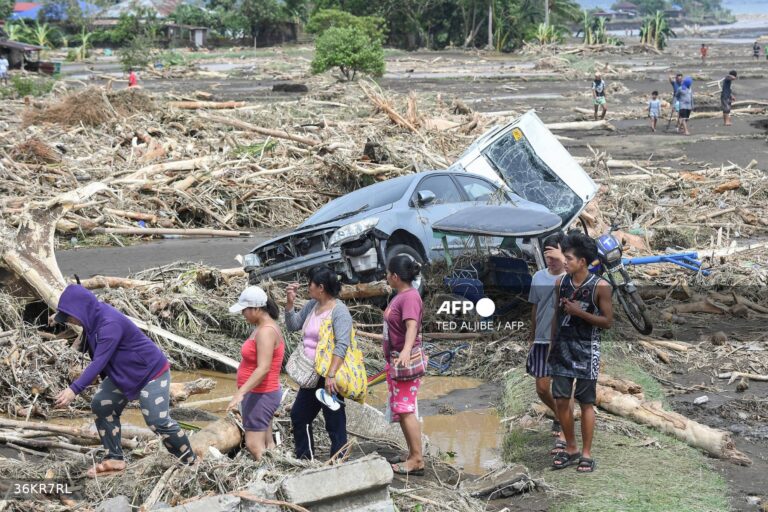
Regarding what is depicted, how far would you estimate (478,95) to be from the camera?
44.5 metres

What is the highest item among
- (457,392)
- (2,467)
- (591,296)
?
(591,296)

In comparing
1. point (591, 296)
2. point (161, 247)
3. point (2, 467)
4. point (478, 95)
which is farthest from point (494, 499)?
point (478, 95)

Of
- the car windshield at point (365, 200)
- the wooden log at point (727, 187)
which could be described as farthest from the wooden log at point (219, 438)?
the wooden log at point (727, 187)

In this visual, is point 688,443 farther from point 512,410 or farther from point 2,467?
point 2,467

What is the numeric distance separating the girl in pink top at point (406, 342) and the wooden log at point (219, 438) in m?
1.17

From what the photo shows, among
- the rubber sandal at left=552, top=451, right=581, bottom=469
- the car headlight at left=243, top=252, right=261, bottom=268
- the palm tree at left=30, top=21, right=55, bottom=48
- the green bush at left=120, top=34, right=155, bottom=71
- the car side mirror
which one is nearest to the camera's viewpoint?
the rubber sandal at left=552, top=451, right=581, bottom=469

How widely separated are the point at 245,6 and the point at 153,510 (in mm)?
83484

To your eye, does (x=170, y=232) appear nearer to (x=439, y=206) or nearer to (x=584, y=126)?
(x=439, y=206)

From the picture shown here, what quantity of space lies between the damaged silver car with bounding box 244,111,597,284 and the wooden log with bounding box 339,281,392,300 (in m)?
0.07

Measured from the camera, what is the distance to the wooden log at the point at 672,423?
7809 millimetres

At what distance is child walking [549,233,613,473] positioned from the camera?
23.7 ft

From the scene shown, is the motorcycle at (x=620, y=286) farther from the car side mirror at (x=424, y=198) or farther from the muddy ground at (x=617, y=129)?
the car side mirror at (x=424, y=198)

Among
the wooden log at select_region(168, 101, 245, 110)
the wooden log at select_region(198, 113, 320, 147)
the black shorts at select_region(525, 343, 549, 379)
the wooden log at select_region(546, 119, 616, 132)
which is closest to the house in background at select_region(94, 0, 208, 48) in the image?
the wooden log at select_region(546, 119, 616, 132)

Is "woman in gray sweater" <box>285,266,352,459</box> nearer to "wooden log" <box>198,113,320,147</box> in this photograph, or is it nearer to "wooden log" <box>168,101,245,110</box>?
"wooden log" <box>198,113,320,147</box>
